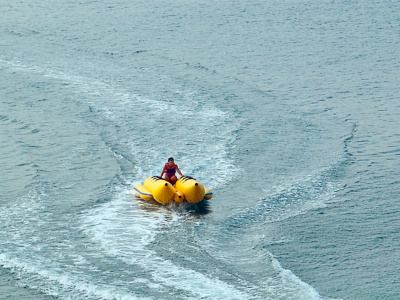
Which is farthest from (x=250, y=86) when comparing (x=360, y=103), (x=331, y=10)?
(x=331, y=10)

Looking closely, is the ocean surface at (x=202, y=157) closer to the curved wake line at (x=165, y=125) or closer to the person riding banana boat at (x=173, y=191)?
the curved wake line at (x=165, y=125)

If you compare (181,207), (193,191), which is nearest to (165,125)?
(181,207)

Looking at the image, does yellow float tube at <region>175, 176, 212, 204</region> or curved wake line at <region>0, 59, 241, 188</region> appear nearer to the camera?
yellow float tube at <region>175, 176, 212, 204</region>

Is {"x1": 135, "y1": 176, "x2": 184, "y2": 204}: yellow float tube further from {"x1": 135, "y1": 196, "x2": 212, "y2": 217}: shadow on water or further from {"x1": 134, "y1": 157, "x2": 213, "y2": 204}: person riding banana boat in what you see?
{"x1": 135, "y1": 196, "x2": 212, "y2": 217}: shadow on water

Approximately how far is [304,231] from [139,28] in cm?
2442

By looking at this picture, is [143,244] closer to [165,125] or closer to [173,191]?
[173,191]

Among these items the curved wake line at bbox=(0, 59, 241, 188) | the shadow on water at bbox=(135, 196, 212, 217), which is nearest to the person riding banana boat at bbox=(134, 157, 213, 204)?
the shadow on water at bbox=(135, 196, 212, 217)

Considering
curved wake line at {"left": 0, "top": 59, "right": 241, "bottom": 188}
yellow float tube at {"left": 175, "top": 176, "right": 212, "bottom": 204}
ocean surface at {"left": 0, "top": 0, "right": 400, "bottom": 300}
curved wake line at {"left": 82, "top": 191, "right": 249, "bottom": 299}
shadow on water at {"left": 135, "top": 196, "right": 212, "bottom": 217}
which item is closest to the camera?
curved wake line at {"left": 82, "top": 191, "right": 249, "bottom": 299}

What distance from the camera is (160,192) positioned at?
1571cm

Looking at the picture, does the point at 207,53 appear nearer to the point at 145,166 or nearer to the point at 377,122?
the point at 377,122

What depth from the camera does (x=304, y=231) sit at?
47.8ft

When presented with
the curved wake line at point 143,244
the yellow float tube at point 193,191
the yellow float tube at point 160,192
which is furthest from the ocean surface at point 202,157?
the yellow float tube at point 193,191

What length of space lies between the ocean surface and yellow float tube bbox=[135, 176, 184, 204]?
246 mm

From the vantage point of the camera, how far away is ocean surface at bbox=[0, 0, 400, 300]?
12648mm
